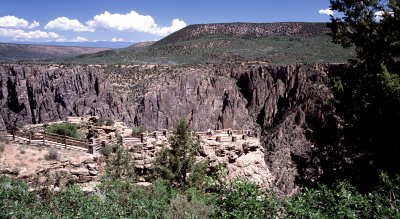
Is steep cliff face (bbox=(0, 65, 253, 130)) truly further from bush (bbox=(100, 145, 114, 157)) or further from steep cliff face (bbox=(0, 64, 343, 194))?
bush (bbox=(100, 145, 114, 157))

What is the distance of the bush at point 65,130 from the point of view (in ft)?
79.7

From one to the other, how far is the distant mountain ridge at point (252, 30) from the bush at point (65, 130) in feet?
343

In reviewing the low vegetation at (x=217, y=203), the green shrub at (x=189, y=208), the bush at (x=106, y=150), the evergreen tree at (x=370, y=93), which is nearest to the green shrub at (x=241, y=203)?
the low vegetation at (x=217, y=203)

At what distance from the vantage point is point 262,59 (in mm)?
99562

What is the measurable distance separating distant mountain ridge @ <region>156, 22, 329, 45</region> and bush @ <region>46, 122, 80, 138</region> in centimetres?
10446

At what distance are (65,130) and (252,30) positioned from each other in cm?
11349

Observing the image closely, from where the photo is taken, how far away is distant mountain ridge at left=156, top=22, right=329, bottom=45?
4906 inches

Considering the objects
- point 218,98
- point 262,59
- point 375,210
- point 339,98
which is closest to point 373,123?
point 339,98

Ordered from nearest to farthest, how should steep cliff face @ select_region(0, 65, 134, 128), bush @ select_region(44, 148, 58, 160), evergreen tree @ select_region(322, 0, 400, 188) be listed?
evergreen tree @ select_region(322, 0, 400, 188) → bush @ select_region(44, 148, 58, 160) → steep cliff face @ select_region(0, 65, 134, 128)

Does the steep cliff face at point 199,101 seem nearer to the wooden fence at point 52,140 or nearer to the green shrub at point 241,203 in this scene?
the wooden fence at point 52,140

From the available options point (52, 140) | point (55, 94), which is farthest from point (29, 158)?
point (55, 94)

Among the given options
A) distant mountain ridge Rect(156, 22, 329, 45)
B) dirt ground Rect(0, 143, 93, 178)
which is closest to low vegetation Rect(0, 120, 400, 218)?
dirt ground Rect(0, 143, 93, 178)

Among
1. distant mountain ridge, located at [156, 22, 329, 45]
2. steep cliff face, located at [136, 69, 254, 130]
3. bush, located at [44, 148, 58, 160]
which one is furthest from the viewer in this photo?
distant mountain ridge, located at [156, 22, 329, 45]

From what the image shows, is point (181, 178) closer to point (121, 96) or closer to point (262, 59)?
point (121, 96)
